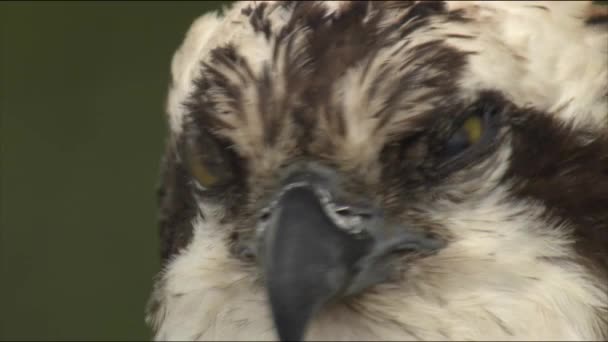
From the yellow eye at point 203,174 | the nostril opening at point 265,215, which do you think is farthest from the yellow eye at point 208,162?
the nostril opening at point 265,215

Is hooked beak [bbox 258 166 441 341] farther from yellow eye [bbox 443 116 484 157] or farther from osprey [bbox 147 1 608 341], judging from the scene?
yellow eye [bbox 443 116 484 157]

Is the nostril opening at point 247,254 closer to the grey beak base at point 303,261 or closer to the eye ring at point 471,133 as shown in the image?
the grey beak base at point 303,261

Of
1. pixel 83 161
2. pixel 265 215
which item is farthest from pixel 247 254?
pixel 83 161

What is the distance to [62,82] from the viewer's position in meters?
4.39

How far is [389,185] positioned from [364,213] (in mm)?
60

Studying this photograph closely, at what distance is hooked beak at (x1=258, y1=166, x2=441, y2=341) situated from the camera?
177cm

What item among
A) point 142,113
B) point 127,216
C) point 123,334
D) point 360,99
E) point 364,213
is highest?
point 360,99

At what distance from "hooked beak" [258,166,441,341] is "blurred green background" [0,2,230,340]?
234 cm

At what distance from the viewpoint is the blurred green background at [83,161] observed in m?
4.22

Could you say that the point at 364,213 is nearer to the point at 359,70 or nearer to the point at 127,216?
the point at 359,70

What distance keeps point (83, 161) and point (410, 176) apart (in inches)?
99.9

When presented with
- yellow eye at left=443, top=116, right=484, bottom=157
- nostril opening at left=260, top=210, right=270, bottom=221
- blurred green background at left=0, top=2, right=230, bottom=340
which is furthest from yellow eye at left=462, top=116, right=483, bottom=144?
blurred green background at left=0, top=2, right=230, bottom=340

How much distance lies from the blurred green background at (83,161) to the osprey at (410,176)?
7.30 feet

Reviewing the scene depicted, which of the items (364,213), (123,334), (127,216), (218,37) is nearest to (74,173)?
(127,216)
